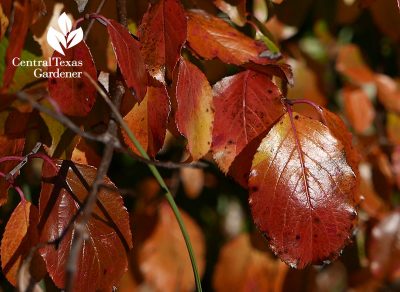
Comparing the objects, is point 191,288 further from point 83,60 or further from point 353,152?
point 83,60

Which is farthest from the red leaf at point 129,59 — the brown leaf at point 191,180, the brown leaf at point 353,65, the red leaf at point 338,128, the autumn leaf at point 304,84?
the brown leaf at point 353,65

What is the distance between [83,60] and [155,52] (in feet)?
0.23

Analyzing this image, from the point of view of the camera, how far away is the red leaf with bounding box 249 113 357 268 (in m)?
0.66

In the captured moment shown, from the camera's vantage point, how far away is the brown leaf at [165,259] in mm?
1123

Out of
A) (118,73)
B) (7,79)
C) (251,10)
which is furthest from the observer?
(251,10)

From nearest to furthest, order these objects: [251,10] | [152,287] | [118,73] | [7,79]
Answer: [7,79] < [118,73] < [251,10] < [152,287]

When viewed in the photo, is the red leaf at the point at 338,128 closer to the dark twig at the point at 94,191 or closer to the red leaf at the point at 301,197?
the red leaf at the point at 301,197

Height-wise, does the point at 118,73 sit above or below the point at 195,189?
above

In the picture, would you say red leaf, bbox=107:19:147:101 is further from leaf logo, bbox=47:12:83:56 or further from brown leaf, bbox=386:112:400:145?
brown leaf, bbox=386:112:400:145

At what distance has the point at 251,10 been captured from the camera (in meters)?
0.92

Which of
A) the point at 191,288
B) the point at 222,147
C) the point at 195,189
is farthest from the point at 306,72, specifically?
the point at 222,147

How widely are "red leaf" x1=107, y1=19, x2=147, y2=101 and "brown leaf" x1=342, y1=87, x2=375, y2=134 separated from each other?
0.74 m

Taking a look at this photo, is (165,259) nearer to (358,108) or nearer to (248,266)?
(248,266)

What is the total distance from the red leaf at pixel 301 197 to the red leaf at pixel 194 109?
6cm
